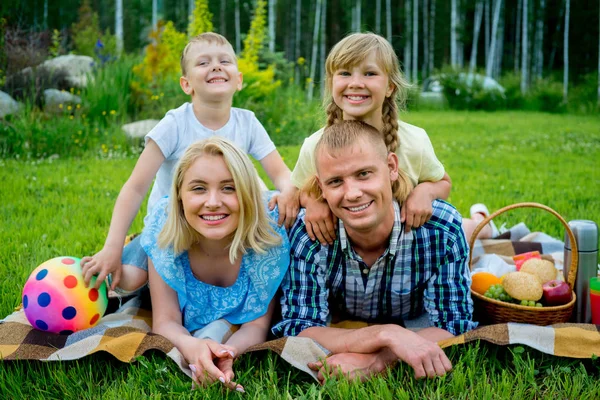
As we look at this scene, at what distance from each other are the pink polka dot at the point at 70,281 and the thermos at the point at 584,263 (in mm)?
2606

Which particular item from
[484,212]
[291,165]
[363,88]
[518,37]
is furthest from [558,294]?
[518,37]

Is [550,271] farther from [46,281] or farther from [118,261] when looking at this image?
[46,281]

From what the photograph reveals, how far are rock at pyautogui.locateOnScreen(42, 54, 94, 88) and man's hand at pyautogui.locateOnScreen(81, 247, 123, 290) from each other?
790cm

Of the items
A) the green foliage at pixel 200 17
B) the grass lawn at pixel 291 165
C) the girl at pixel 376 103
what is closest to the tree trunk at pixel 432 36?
the grass lawn at pixel 291 165

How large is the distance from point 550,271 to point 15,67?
30.2ft

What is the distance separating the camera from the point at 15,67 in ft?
31.4

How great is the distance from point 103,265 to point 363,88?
174 centimetres

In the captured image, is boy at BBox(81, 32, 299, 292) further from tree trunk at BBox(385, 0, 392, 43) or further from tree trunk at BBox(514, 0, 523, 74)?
tree trunk at BBox(514, 0, 523, 74)

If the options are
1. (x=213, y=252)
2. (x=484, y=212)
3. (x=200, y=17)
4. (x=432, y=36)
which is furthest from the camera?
(x=432, y=36)

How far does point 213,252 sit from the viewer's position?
312 cm

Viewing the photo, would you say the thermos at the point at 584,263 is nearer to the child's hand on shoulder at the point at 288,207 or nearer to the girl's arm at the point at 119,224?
the child's hand on shoulder at the point at 288,207

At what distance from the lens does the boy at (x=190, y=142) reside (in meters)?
3.14

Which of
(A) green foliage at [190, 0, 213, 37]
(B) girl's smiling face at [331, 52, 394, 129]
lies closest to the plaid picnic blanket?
(B) girl's smiling face at [331, 52, 394, 129]

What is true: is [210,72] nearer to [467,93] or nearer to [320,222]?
[320,222]
